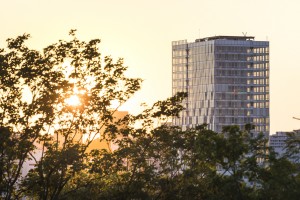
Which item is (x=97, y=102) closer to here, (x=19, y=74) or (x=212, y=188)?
(x=19, y=74)

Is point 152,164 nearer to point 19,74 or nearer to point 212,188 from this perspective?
point 212,188

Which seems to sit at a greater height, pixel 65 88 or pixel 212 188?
pixel 65 88

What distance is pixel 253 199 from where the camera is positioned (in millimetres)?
54031

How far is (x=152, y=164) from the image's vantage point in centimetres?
5478

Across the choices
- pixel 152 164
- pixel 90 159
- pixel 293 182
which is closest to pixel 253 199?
pixel 293 182

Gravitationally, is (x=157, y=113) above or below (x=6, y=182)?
above

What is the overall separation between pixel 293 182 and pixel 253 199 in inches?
103

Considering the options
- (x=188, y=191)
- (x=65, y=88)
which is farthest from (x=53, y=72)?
(x=188, y=191)

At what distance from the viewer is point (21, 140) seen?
49.7 meters

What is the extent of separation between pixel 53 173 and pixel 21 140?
10.8ft

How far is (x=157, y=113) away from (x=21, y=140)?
8822mm

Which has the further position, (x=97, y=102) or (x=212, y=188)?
(x=212, y=188)

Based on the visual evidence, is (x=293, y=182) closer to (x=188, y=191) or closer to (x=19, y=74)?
(x=188, y=191)

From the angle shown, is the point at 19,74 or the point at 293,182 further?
the point at 293,182
